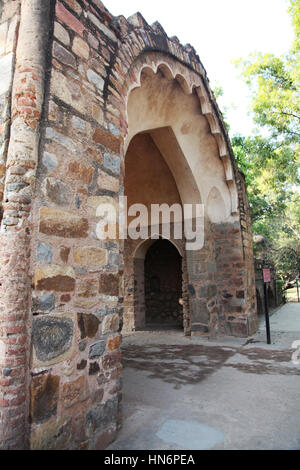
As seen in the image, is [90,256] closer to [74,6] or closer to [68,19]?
[68,19]

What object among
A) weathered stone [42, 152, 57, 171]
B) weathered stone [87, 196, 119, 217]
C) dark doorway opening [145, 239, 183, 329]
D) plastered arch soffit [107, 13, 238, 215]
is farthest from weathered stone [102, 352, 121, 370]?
dark doorway opening [145, 239, 183, 329]

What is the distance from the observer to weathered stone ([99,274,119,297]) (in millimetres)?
2155

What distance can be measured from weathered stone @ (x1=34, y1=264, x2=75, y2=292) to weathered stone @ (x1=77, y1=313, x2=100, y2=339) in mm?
212

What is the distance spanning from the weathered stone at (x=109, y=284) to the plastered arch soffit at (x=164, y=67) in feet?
4.35

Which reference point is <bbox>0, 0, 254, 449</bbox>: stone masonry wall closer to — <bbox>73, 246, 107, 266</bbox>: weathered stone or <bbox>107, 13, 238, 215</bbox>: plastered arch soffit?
<bbox>73, 246, 107, 266</bbox>: weathered stone

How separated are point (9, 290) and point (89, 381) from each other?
33.0 inches

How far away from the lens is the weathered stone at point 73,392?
68.8 inches

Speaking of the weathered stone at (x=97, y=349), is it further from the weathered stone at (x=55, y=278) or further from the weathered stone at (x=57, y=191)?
the weathered stone at (x=57, y=191)

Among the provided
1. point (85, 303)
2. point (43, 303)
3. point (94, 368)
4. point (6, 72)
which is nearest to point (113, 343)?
point (94, 368)

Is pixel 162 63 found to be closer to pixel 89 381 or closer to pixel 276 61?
pixel 89 381

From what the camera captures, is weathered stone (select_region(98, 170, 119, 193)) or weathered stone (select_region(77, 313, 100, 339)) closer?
weathered stone (select_region(77, 313, 100, 339))

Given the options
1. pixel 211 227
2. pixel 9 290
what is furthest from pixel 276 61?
pixel 9 290

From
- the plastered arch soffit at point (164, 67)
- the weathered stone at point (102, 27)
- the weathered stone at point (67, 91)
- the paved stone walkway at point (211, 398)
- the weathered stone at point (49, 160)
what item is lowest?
the paved stone walkway at point (211, 398)

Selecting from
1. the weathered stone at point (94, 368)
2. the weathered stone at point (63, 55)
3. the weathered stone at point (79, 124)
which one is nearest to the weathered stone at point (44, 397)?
the weathered stone at point (94, 368)
